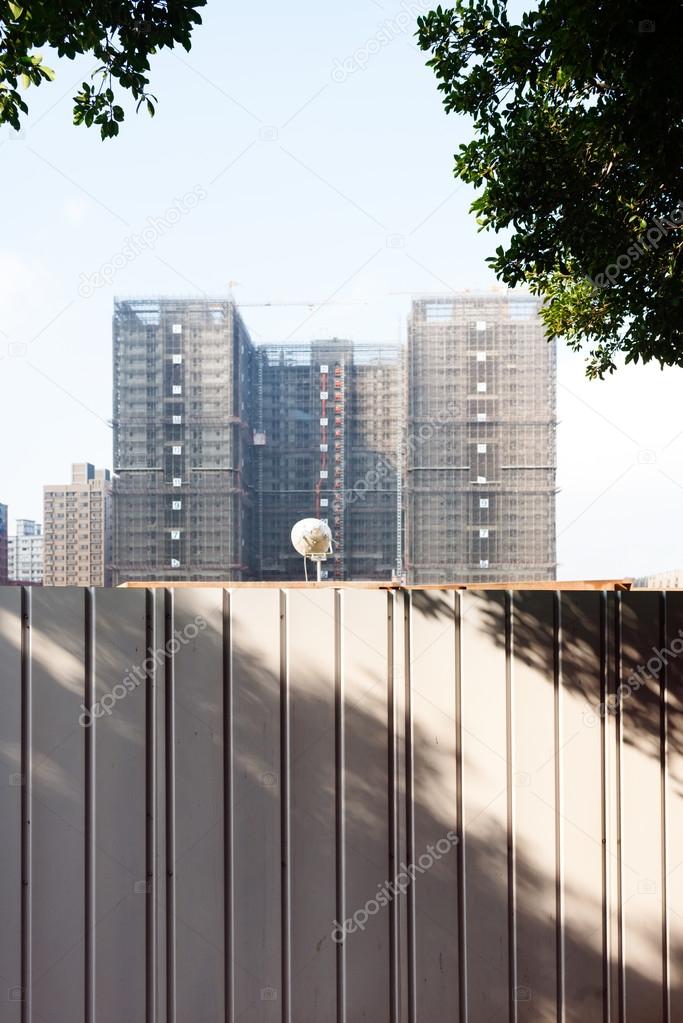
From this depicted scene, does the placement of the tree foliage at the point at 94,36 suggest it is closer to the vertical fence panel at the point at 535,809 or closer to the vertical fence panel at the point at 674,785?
the vertical fence panel at the point at 535,809

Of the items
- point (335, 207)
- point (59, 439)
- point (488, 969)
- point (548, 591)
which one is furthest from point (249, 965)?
point (59, 439)

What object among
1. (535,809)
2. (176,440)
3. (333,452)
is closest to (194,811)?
(535,809)

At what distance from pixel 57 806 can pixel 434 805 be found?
51.4 inches

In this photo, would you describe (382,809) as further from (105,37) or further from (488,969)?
(105,37)

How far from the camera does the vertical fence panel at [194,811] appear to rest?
98.1 inches

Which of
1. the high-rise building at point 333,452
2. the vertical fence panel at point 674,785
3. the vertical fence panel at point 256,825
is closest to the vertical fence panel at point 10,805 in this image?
the vertical fence panel at point 256,825

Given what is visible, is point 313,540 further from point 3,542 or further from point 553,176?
point 3,542

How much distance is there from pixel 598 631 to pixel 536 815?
0.70 m

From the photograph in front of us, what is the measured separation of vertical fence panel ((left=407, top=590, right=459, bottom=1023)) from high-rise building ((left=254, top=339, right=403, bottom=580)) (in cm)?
3793

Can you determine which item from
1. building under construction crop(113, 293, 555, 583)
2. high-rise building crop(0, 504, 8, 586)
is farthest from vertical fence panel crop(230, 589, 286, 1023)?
high-rise building crop(0, 504, 8, 586)

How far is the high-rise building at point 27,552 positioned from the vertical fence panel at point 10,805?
46.0 m

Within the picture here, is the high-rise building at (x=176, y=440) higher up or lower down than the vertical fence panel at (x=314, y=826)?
higher up

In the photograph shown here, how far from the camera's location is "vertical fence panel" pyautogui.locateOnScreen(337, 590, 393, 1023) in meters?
2.53

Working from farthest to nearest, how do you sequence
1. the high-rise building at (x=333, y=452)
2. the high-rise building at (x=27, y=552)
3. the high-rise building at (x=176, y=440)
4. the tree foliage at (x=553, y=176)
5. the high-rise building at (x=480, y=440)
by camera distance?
the high-rise building at (x=27, y=552) → the high-rise building at (x=333, y=452) → the high-rise building at (x=480, y=440) → the high-rise building at (x=176, y=440) → the tree foliage at (x=553, y=176)
